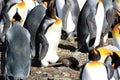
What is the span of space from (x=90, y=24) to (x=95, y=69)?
2.34 m

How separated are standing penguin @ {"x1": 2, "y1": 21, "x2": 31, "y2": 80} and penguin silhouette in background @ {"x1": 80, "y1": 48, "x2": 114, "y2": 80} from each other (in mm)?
933

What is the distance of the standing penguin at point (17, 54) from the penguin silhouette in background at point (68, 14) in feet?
7.84

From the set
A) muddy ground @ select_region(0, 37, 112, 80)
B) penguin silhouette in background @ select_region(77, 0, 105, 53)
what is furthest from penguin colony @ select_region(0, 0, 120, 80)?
muddy ground @ select_region(0, 37, 112, 80)

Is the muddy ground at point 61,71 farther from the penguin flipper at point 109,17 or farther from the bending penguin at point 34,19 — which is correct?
the penguin flipper at point 109,17

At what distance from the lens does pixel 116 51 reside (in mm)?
9070

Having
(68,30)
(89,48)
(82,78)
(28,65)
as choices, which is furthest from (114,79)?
(68,30)

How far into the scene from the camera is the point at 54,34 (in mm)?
9859

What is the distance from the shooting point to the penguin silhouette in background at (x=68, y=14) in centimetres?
1115

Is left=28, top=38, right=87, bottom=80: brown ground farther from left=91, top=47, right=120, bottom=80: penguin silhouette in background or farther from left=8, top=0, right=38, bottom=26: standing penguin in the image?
left=8, top=0, right=38, bottom=26: standing penguin

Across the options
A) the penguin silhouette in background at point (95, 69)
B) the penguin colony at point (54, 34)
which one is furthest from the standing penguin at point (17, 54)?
the penguin silhouette in background at point (95, 69)

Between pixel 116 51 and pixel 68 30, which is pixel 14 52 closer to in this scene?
pixel 116 51

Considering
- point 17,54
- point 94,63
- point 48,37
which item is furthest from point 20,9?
point 94,63

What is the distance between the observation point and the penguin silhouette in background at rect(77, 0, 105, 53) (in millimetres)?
10586

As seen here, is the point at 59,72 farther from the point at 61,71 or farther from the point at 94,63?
the point at 94,63
